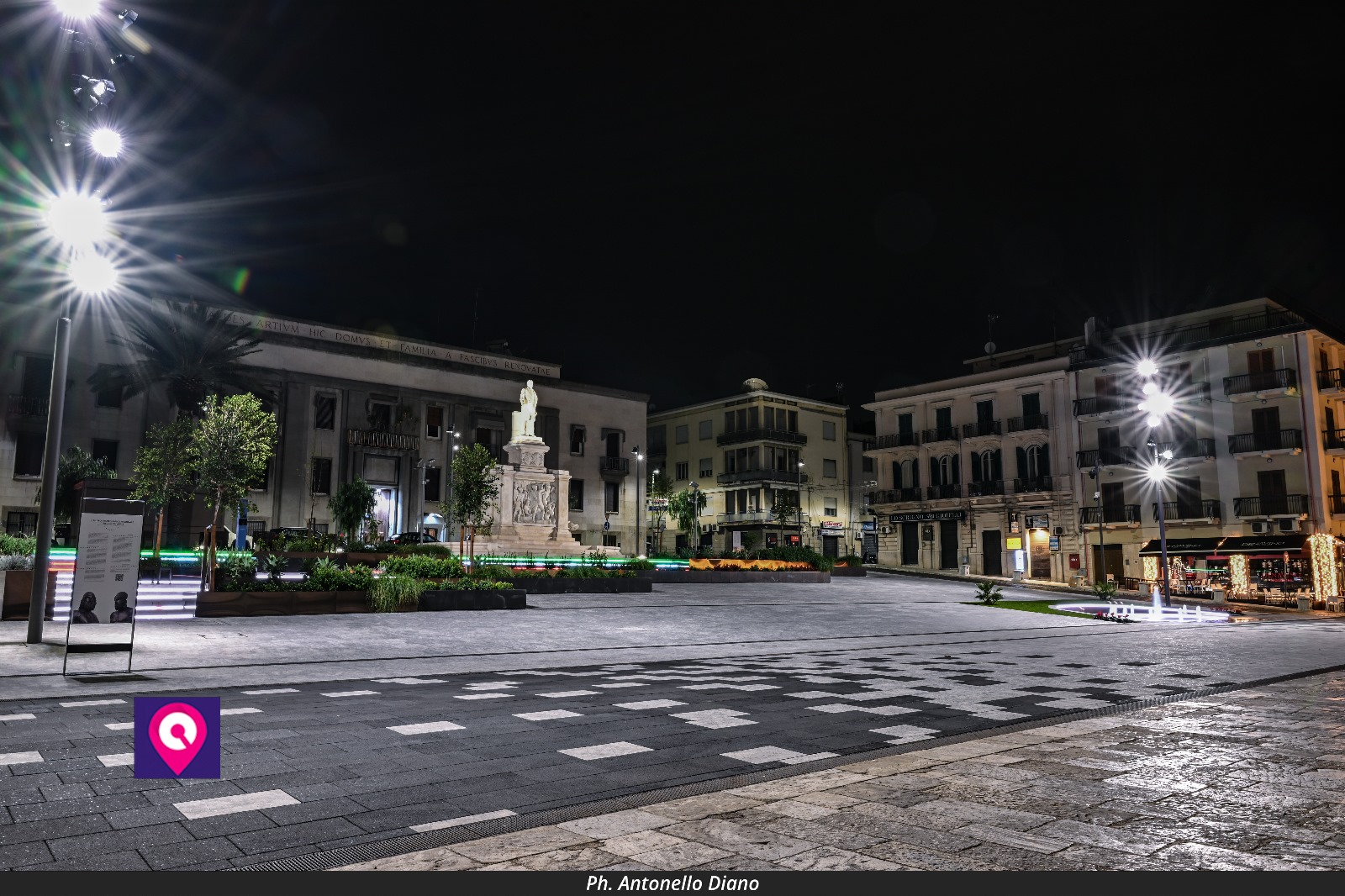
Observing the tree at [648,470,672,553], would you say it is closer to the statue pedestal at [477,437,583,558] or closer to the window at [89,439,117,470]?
the statue pedestal at [477,437,583,558]

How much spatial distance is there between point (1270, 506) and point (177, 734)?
47341 millimetres

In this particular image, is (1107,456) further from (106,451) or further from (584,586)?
(106,451)

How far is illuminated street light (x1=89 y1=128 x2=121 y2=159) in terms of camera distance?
473 inches

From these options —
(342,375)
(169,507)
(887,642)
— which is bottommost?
(887,642)

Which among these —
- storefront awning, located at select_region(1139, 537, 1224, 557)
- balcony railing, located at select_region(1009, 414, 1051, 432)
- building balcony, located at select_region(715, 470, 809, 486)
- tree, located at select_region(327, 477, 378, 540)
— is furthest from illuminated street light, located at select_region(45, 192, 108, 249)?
building balcony, located at select_region(715, 470, 809, 486)

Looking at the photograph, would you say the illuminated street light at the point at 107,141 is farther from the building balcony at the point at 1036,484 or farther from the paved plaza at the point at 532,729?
the building balcony at the point at 1036,484

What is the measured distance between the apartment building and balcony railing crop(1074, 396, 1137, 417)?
21869 millimetres

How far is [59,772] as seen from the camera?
561 centimetres

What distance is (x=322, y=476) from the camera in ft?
174

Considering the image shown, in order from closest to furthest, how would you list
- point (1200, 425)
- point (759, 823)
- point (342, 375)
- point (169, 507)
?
1. point (759, 823)
2. point (169, 507)
3. point (1200, 425)
4. point (342, 375)

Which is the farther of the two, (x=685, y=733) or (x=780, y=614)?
→ (x=780, y=614)
